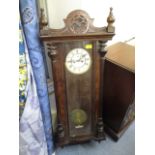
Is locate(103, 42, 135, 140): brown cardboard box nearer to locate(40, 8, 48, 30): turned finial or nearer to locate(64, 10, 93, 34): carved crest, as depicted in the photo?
locate(64, 10, 93, 34): carved crest

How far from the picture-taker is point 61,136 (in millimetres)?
1361

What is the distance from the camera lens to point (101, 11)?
55.7 inches

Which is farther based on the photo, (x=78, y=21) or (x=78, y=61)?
(x=78, y=61)

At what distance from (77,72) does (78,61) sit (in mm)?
78

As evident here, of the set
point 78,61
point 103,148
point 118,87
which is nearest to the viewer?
point 78,61

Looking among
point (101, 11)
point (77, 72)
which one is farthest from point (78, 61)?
point (101, 11)

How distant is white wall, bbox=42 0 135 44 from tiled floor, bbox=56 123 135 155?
0.96m

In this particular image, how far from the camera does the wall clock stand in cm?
97

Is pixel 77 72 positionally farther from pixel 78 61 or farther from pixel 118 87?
pixel 118 87

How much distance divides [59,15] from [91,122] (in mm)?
885

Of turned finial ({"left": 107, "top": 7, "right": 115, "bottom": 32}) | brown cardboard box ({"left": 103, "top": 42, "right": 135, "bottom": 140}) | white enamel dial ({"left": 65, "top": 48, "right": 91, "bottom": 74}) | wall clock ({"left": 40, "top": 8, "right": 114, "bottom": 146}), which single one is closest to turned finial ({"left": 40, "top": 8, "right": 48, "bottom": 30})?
wall clock ({"left": 40, "top": 8, "right": 114, "bottom": 146})

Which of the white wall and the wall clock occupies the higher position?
the white wall

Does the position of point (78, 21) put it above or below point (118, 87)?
above
